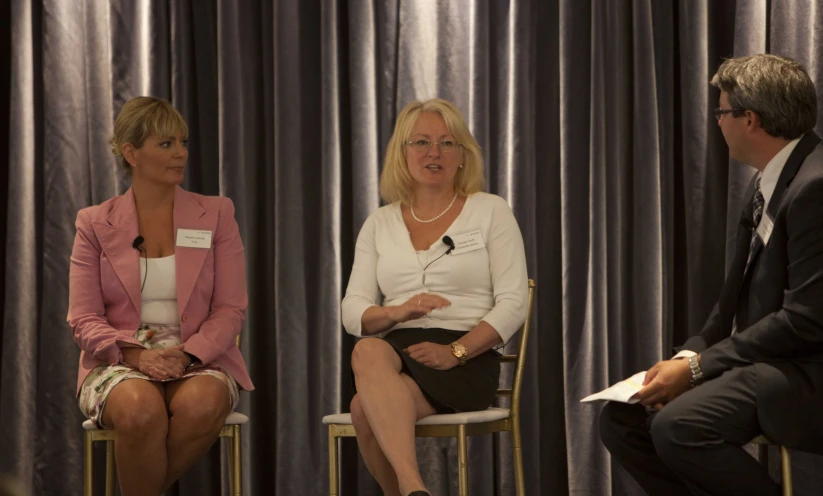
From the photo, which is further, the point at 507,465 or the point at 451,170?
the point at 507,465

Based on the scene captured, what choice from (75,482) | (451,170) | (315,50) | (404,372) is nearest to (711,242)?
(451,170)

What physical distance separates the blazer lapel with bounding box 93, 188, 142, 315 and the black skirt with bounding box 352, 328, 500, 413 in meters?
0.88

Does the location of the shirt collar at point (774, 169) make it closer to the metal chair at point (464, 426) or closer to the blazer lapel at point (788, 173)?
the blazer lapel at point (788, 173)

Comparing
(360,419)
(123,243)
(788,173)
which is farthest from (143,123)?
(788,173)

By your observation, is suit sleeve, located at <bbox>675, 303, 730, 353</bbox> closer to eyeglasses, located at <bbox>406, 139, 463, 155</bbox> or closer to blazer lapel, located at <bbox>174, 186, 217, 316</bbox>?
eyeglasses, located at <bbox>406, 139, 463, 155</bbox>

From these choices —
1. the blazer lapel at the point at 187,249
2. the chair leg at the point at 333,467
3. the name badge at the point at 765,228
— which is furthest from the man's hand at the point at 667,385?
the blazer lapel at the point at 187,249

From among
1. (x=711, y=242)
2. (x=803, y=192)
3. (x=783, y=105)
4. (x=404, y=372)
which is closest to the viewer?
(x=803, y=192)

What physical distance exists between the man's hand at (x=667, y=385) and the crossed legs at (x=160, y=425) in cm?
132

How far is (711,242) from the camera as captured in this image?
144 inches

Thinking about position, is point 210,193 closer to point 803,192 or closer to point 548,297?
point 548,297

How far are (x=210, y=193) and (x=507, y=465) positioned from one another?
5.69 feet

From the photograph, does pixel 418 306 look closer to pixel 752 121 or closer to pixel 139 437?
pixel 139 437


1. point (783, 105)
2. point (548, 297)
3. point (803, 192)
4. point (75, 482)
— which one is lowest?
point (75, 482)

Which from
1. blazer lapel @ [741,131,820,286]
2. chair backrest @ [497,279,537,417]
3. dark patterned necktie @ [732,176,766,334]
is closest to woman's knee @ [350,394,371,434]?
chair backrest @ [497,279,537,417]
